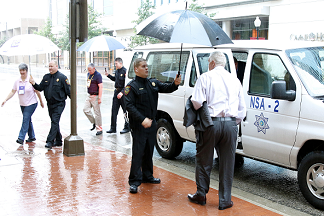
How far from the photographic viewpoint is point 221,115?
474cm

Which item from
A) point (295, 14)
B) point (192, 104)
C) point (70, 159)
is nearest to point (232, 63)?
point (192, 104)

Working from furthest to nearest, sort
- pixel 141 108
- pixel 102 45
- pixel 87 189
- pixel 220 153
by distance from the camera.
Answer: pixel 102 45 → pixel 87 189 → pixel 141 108 → pixel 220 153

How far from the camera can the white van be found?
500 cm

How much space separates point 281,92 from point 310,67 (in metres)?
0.76

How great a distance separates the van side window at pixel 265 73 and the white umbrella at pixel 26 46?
15.4 feet

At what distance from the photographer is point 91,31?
143 feet

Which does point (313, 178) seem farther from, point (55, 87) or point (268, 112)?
point (55, 87)

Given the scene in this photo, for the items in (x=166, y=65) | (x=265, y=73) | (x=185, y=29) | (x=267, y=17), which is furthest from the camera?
(x=267, y=17)

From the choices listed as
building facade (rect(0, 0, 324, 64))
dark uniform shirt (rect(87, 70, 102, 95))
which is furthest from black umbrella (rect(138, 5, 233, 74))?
building facade (rect(0, 0, 324, 64))

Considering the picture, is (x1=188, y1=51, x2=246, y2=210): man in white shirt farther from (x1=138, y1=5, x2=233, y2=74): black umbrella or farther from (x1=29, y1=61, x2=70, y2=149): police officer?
(x1=29, y1=61, x2=70, y2=149): police officer

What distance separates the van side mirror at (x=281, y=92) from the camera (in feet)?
16.5

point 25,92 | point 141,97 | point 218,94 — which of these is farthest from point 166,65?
point 25,92

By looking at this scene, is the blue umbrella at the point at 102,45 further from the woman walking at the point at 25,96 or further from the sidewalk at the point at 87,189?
the sidewalk at the point at 87,189

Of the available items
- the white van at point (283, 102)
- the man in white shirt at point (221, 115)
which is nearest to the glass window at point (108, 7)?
the white van at point (283, 102)
